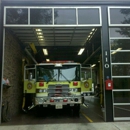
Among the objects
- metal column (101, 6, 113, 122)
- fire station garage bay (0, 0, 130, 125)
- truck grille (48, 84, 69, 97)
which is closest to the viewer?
metal column (101, 6, 113, 122)

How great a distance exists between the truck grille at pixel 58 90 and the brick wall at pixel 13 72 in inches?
84.9

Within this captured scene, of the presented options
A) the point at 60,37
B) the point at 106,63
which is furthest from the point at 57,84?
the point at 60,37

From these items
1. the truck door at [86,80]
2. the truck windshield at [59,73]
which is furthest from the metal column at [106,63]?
the truck windshield at [59,73]

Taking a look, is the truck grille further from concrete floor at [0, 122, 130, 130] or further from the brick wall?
concrete floor at [0, 122, 130, 130]

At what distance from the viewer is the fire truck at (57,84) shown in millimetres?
10543

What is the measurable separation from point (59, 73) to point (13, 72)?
2699mm

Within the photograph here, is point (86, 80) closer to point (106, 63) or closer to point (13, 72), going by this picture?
point (106, 63)

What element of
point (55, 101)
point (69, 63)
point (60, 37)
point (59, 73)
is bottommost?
point (55, 101)

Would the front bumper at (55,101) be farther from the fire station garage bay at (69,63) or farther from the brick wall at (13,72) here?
the brick wall at (13,72)

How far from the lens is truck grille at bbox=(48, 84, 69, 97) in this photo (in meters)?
10.8

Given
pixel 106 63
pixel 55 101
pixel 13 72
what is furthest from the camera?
pixel 13 72

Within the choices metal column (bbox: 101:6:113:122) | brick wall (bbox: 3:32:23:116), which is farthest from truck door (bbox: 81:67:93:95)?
brick wall (bbox: 3:32:23:116)

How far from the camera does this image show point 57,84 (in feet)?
35.8

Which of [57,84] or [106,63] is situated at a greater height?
[106,63]
